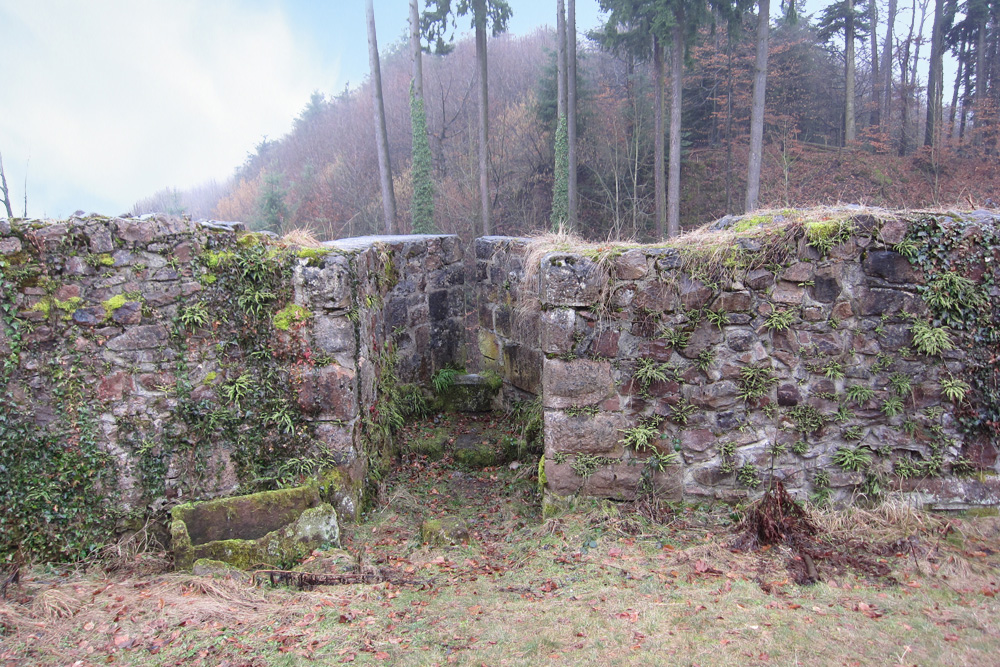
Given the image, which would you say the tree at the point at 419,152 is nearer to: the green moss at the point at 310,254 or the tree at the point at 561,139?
the tree at the point at 561,139

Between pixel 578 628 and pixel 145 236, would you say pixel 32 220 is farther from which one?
pixel 578 628

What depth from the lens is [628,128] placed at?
18.9 m

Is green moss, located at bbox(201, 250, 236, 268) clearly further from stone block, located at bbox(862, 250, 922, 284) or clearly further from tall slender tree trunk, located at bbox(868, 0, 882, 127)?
tall slender tree trunk, located at bbox(868, 0, 882, 127)

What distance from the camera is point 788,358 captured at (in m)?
→ 3.97

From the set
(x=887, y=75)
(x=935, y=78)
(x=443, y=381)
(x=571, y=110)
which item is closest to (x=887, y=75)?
(x=887, y=75)

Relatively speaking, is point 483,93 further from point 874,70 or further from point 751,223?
point 751,223

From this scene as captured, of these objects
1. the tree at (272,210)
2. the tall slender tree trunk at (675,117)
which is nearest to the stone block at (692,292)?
the tall slender tree trunk at (675,117)

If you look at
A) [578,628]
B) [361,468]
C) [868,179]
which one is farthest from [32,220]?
[868,179]

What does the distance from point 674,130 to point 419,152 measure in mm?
7206

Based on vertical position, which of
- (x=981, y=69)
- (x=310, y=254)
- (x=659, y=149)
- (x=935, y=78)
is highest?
(x=981, y=69)

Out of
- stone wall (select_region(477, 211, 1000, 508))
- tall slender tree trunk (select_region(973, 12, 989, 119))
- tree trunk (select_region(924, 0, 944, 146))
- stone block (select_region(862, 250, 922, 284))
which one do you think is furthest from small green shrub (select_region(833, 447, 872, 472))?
tall slender tree trunk (select_region(973, 12, 989, 119))

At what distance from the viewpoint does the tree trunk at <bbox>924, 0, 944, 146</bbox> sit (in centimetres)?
1798

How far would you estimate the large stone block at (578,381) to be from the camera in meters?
4.09

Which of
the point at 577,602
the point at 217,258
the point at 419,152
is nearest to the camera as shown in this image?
the point at 577,602
